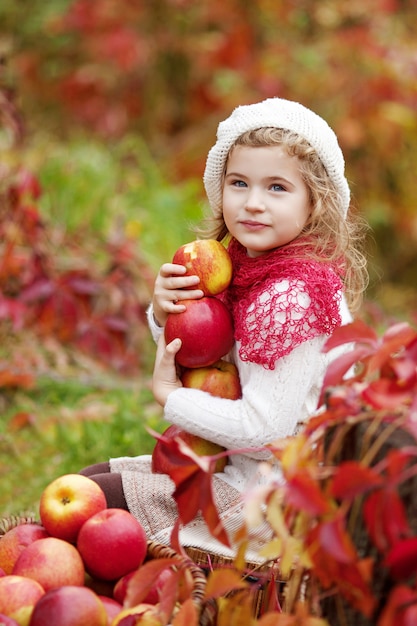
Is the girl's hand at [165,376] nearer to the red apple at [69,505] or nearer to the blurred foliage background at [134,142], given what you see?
the red apple at [69,505]

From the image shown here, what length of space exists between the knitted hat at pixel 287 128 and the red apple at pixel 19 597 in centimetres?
114

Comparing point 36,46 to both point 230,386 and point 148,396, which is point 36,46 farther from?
point 230,386

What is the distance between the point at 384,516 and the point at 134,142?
553cm

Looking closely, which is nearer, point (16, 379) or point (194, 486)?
point (194, 486)

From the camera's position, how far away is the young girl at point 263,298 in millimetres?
2137

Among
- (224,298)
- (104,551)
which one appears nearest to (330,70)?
(224,298)

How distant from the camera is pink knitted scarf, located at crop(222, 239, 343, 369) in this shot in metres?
2.12

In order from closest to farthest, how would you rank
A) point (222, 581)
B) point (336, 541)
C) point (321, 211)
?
point (336, 541), point (222, 581), point (321, 211)

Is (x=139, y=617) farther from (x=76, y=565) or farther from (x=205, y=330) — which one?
(x=205, y=330)

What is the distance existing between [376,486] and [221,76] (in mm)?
5833

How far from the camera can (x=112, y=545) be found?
195 centimetres

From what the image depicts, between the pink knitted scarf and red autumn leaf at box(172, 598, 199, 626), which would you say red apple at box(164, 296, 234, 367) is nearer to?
the pink knitted scarf

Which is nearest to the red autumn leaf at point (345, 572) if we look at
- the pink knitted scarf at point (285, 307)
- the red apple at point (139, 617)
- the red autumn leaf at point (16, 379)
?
the red apple at point (139, 617)

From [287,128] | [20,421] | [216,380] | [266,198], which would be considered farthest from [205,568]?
[20,421]
